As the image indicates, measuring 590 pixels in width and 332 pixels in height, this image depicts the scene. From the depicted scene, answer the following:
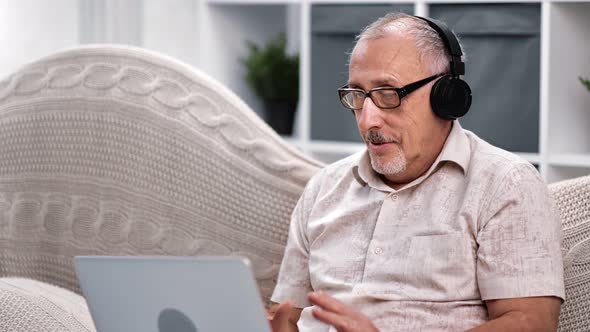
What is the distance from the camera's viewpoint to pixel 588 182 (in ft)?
5.75

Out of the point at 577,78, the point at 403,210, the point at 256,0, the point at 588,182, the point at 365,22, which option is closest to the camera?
the point at 403,210

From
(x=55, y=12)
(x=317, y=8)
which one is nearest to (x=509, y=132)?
(x=317, y=8)

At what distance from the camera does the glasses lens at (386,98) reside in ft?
5.30

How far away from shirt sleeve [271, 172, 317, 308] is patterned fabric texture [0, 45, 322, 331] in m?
0.18

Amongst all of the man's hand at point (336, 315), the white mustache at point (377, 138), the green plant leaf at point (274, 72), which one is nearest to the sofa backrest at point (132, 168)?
the white mustache at point (377, 138)

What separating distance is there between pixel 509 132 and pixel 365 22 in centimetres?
58

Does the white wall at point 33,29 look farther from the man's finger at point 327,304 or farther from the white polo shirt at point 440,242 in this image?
the man's finger at point 327,304

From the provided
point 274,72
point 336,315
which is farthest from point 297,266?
point 274,72

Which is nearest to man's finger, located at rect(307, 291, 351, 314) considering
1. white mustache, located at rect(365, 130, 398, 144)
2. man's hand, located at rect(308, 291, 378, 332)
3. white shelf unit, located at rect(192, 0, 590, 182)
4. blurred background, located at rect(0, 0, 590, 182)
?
man's hand, located at rect(308, 291, 378, 332)

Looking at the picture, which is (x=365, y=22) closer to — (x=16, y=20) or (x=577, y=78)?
(x=577, y=78)

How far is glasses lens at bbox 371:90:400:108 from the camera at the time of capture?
63.6 inches

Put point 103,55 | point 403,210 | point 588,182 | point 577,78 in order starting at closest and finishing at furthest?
point 403,210
point 588,182
point 103,55
point 577,78

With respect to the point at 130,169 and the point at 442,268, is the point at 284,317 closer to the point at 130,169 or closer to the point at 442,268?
the point at 442,268

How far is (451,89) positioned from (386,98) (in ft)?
0.35
